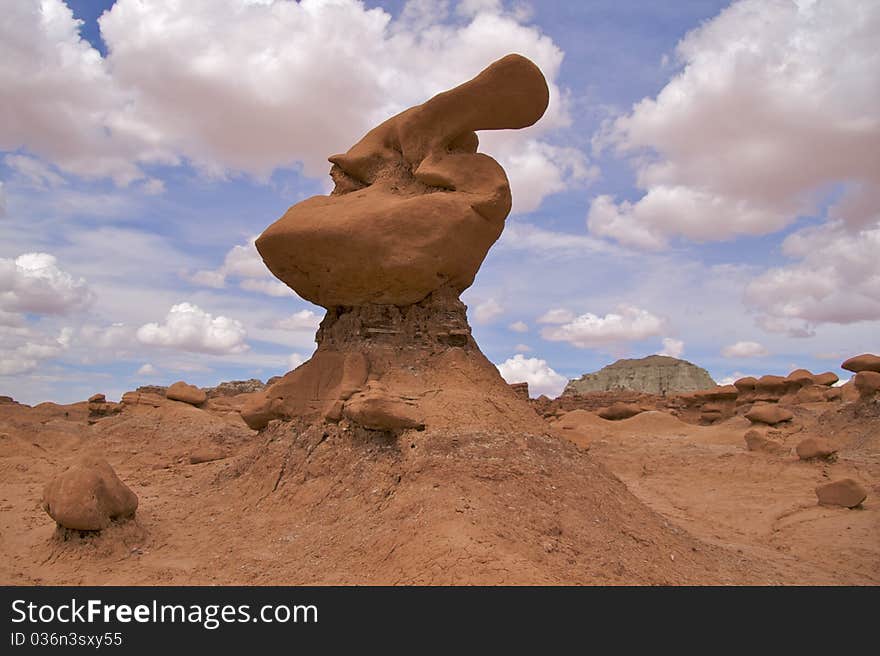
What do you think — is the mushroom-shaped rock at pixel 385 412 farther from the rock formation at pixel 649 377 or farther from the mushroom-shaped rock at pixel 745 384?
the rock formation at pixel 649 377

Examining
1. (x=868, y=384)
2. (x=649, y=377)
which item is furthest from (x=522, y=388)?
(x=649, y=377)

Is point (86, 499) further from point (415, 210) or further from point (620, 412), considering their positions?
point (620, 412)

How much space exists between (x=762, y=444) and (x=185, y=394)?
55.7ft

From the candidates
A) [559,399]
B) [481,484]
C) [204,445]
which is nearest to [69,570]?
[481,484]

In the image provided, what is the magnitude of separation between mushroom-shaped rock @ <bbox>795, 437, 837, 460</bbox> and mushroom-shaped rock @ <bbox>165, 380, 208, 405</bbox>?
1715 centimetres

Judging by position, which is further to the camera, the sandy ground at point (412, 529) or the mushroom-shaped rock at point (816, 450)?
the mushroom-shaped rock at point (816, 450)

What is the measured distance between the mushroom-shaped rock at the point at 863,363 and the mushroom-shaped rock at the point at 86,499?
19917 mm

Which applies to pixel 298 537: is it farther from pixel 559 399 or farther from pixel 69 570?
pixel 559 399

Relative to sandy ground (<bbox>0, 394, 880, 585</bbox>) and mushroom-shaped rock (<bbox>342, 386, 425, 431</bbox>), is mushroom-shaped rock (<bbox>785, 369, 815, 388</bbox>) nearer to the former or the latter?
sandy ground (<bbox>0, 394, 880, 585</bbox>)

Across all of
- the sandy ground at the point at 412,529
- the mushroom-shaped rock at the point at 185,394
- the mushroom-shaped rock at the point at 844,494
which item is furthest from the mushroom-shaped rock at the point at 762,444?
the mushroom-shaped rock at the point at 185,394

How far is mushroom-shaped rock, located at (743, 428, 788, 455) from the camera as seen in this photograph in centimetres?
1578

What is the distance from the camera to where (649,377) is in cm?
5691

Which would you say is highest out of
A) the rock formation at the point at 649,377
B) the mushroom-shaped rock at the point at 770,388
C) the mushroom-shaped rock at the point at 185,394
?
the rock formation at the point at 649,377

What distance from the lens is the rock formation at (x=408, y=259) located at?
723 centimetres
